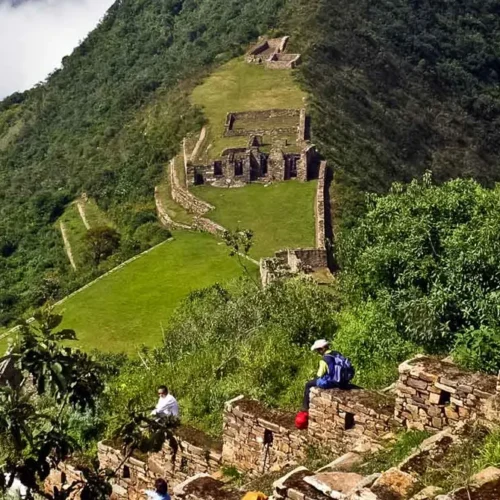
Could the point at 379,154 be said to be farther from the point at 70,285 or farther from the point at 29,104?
the point at 29,104

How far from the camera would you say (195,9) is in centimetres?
14062

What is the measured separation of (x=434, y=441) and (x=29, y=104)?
450 ft

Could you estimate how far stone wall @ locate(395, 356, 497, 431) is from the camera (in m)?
11.5

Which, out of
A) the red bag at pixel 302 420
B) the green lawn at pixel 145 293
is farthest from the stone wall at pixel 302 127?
the red bag at pixel 302 420

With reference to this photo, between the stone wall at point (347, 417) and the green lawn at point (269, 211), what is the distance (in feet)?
103

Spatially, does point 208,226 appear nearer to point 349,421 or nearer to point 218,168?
point 218,168

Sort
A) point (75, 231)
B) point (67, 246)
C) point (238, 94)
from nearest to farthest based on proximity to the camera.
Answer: point (67, 246), point (75, 231), point (238, 94)

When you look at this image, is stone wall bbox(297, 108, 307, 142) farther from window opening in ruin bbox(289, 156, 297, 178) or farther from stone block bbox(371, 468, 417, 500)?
stone block bbox(371, 468, 417, 500)

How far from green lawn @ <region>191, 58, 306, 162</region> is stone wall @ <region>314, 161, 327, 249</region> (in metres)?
9.09

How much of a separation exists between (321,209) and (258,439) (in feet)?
124

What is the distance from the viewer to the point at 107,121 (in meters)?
99.1

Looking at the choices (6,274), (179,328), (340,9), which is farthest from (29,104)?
(179,328)

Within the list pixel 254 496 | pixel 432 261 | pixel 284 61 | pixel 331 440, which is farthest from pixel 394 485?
pixel 284 61

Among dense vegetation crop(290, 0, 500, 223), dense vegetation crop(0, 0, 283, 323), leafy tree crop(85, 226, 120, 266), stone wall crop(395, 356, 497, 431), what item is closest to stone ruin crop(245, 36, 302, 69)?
dense vegetation crop(290, 0, 500, 223)
